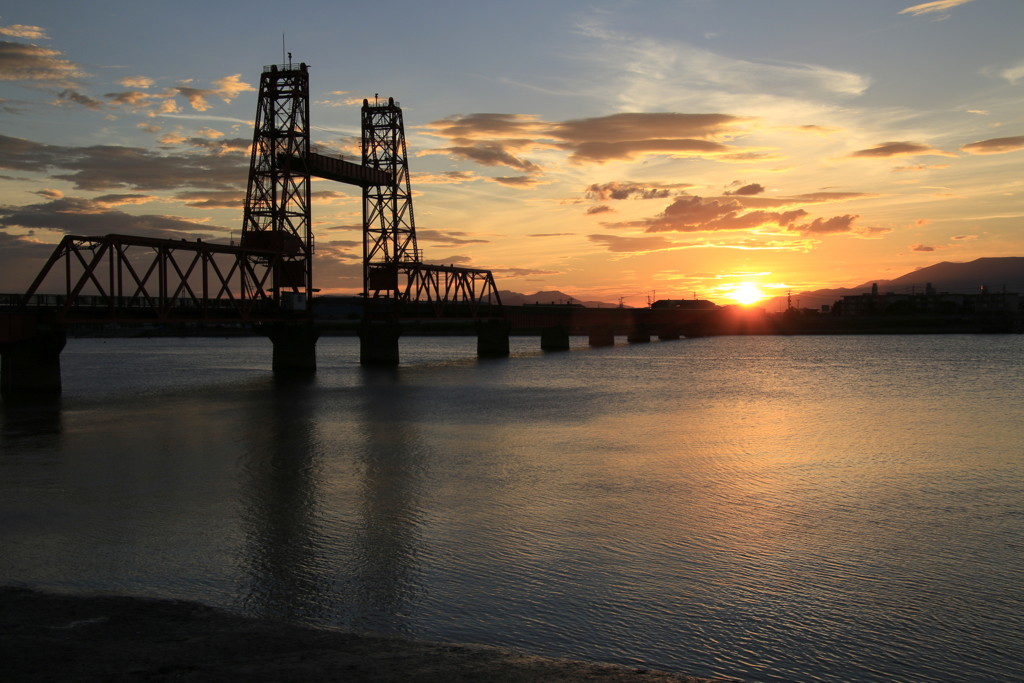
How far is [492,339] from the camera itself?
373 feet

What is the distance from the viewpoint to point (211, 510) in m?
17.1

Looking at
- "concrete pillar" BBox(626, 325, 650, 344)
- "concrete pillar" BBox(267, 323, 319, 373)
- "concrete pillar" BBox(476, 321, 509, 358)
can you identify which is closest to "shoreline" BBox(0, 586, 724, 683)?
"concrete pillar" BBox(267, 323, 319, 373)

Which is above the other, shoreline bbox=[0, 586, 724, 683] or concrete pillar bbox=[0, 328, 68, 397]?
concrete pillar bbox=[0, 328, 68, 397]

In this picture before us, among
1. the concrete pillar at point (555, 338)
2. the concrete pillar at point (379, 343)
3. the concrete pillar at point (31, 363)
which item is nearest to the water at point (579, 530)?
the concrete pillar at point (31, 363)

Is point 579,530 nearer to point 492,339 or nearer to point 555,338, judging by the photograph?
point 492,339

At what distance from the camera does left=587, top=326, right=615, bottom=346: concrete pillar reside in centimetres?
15400

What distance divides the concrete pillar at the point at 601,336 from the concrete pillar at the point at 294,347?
8730cm

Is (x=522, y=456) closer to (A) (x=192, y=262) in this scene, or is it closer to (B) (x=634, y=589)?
(B) (x=634, y=589)

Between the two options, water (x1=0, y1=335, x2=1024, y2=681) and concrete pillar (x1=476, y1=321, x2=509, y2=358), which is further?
concrete pillar (x1=476, y1=321, x2=509, y2=358)

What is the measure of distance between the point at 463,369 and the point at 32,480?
6256 centimetres

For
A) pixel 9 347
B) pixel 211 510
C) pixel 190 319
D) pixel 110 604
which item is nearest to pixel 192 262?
pixel 190 319

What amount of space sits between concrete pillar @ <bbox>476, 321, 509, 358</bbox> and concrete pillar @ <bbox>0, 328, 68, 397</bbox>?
68.5 m

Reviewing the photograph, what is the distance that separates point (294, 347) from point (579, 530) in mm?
61597

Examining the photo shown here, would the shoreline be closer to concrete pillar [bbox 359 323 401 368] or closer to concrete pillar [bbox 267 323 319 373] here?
concrete pillar [bbox 267 323 319 373]
